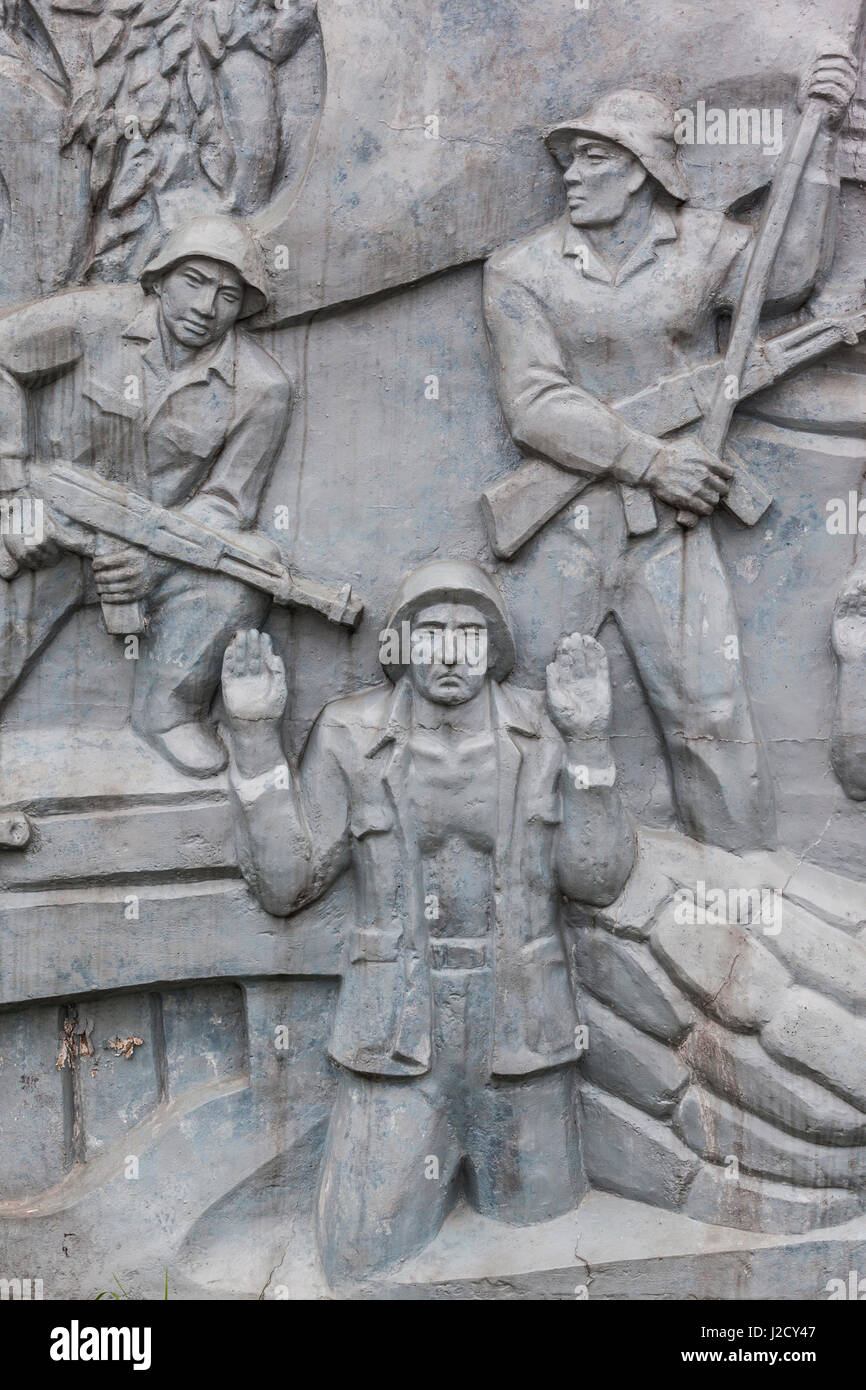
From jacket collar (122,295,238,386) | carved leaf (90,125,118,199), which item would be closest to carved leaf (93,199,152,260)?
carved leaf (90,125,118,199)

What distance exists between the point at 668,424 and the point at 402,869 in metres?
1.87

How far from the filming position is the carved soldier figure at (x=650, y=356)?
6.05 meters

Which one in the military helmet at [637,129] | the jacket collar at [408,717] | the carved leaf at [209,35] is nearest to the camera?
the military helmet at [637,129]

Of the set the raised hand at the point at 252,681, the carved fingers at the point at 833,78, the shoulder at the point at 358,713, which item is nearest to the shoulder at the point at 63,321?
the raised hand at the point at 252,681

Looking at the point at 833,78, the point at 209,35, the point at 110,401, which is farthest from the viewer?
the point at 110,401

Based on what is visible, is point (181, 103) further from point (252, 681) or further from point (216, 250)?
point (252, 681)

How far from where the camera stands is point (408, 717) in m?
6.20

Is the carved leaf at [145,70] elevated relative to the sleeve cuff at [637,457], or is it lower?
elevated

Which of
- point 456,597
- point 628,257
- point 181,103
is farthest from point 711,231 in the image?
point 181,103

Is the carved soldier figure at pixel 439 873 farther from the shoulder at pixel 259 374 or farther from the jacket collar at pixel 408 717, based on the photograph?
the shoulder at pixel 259 374

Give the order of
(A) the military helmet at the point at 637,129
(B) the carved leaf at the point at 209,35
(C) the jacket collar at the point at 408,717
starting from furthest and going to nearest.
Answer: (C) the jacket collar at the point at 408,717, (B) the carved leaf at the point at 209,35, (A) the military helmet at the point at 637,129

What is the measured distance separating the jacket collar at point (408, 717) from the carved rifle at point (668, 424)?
54 centimetres

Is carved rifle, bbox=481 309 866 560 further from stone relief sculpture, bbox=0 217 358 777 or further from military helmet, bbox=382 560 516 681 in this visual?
stone relief sculpture, bbox=0 217 358 777

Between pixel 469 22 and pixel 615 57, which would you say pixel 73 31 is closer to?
pixel 469 22
